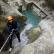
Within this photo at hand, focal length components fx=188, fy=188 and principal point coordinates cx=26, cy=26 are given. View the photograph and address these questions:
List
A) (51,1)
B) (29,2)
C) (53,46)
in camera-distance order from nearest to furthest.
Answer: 1. (53,46)
2. (51,1)
3. (29,2)

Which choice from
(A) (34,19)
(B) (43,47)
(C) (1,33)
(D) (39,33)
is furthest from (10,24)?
(A) (34,19)

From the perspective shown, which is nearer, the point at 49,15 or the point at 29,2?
the point at 49,15

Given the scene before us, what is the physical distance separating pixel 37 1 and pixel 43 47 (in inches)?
439

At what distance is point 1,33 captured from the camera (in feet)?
41.6

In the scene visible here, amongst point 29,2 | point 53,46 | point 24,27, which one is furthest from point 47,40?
point 29,2

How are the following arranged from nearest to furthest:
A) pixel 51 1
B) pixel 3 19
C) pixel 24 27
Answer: pixel 3 19, pixel 24 27, pixel 51 1

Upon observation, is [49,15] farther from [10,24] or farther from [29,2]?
[10,24]

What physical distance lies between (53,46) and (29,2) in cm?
1112

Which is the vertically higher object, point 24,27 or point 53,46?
point 53,46

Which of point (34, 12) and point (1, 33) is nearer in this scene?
point (1, 33)

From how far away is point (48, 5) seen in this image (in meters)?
20.6

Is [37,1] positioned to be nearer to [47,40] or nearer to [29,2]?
[29,2]

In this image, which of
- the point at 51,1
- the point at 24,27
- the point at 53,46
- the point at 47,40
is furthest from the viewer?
the point at 51,1

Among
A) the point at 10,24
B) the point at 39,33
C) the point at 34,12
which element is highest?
the point at 10,24
